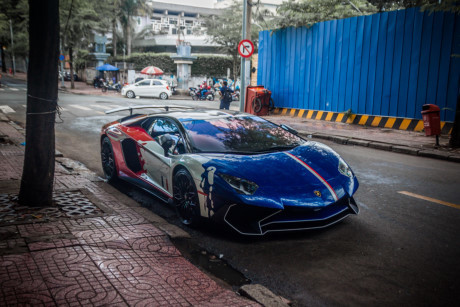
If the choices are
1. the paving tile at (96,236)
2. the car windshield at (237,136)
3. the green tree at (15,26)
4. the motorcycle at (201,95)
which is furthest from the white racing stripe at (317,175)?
the green tree at (15,26)

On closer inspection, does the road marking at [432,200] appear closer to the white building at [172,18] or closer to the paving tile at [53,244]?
the paving tile at [53,244]

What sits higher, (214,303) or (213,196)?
(213,196)

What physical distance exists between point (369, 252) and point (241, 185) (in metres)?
1.41

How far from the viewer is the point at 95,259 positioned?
3.69 metres

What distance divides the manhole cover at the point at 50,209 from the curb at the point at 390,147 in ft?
24.7

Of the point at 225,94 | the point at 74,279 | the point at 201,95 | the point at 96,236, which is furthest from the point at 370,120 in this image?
the point at 201,95

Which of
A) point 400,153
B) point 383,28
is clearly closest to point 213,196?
point 400,153

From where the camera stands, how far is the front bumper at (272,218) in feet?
13.5

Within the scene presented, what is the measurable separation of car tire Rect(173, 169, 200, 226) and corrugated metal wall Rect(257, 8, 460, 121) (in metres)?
9.71

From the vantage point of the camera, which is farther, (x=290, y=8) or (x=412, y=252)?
(x=290, y=8)

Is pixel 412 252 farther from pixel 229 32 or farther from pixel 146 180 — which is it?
pixel 229 32

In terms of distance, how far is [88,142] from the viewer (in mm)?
11117

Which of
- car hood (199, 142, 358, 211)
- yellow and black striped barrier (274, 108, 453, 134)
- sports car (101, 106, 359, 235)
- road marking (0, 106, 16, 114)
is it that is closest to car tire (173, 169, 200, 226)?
sports car (101, 106, 359, 235)

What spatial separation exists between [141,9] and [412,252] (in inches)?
2225
